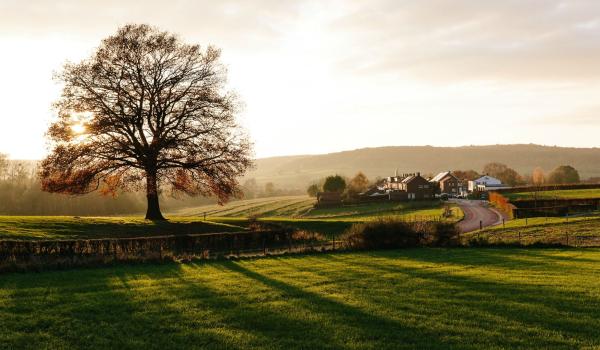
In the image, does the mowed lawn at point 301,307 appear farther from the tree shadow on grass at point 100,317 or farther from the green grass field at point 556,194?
the green grass field at point 556,194

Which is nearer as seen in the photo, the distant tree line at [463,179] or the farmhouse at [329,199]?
the farmhouse at [329,199]

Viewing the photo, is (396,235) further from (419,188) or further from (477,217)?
(419,188)

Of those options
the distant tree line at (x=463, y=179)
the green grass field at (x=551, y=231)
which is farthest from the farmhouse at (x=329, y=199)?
the green grass field at (x=551, y=231)

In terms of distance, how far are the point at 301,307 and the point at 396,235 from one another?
2177 centimetres

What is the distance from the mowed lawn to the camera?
41.6 feet

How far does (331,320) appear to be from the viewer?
47.2 feet

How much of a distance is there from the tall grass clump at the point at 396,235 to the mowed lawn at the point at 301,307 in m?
10.5

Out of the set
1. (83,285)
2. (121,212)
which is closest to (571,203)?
(83,285)

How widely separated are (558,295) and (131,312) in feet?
49.1

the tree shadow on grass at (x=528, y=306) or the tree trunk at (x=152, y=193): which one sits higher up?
the tree trunk at (x=152, y=193)

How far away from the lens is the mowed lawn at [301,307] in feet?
41.6

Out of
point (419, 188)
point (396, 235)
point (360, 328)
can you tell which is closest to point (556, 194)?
point (419, 188)

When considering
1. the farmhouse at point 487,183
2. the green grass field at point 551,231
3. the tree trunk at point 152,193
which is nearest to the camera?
the tree trunk at point 152,193

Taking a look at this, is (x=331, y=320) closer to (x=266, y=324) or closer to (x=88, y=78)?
(x=266, y=324)
